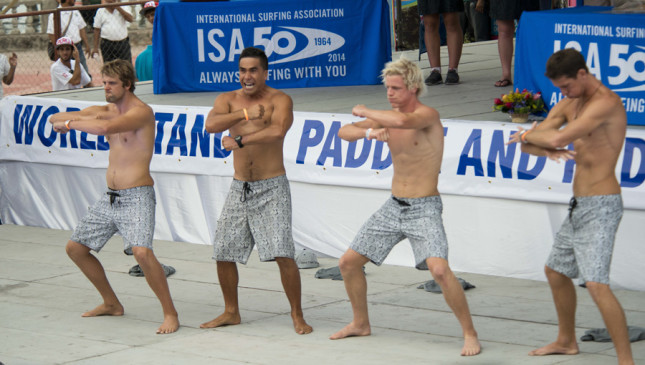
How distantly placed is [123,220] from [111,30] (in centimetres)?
961

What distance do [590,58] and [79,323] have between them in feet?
16.7

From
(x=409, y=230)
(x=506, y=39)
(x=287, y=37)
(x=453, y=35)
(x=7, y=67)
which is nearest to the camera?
(x=409, y=230)

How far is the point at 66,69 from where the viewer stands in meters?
14.7

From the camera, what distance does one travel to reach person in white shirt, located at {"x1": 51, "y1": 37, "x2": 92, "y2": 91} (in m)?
14.4

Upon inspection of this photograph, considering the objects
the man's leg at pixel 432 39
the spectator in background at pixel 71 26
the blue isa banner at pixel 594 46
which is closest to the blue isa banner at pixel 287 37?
the man's leg at pixel 432 39

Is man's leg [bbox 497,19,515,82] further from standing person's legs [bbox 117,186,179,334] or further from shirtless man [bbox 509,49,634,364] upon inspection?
shirtless man [bbox 509,49,634,364]

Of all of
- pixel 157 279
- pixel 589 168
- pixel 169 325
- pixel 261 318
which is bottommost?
pixel 261 318

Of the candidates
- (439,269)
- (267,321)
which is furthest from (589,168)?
(267,321)

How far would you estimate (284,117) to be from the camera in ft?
23.8

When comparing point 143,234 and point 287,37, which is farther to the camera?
point 287,37

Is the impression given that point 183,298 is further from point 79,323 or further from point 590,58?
point 590,58

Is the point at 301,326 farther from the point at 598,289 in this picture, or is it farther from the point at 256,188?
the point at 598,289

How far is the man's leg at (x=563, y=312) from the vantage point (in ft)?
21.0

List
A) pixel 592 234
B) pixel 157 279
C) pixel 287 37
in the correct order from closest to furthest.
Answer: pixel 592 234, pixel 157 279, pixel 287 37
